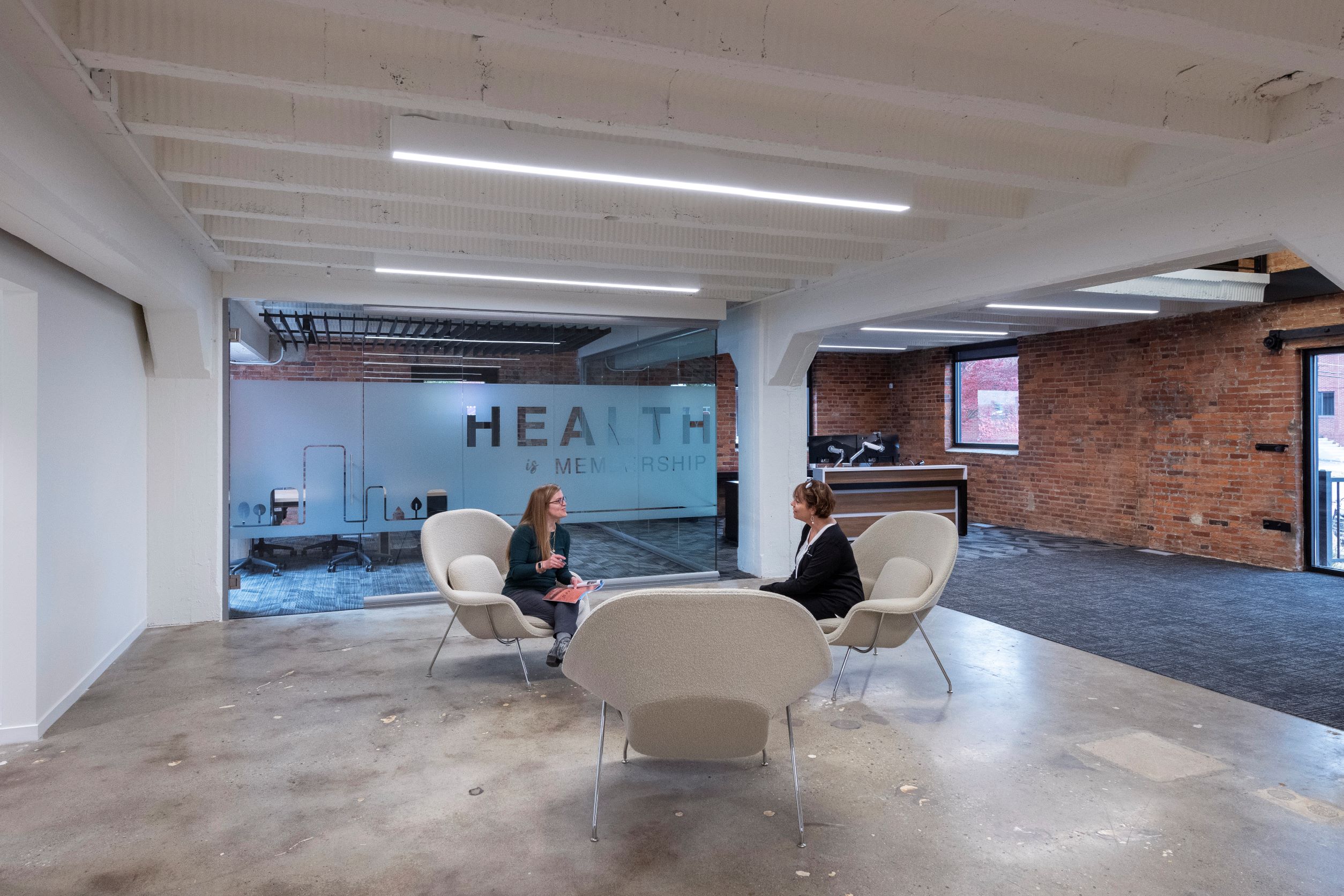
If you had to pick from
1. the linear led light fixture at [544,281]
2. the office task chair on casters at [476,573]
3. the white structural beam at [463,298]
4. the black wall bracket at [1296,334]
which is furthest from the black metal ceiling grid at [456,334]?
the black wall bracket at [1296,334]

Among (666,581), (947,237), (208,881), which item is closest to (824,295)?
(947,237)

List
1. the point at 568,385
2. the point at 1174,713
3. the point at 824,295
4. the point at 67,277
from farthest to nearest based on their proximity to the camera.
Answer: the point at 568,385
the point at 824,295
the point at 67,277
the point at 1174,713

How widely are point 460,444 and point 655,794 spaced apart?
433cm

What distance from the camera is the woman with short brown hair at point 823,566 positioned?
13.1 ft

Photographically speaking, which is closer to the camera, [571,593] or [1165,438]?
[571,593]

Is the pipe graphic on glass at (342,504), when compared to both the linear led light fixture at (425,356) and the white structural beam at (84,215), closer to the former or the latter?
the linear led light fixture at (425,356)

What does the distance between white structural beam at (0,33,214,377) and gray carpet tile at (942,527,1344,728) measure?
18.5ft

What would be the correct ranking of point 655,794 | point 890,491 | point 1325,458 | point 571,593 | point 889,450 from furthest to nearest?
point 889,450 < point 890,491 < point 1325,458 < point 571,593 < point 655,794

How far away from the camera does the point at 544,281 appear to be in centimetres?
605

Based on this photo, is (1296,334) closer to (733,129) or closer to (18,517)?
(733,129)

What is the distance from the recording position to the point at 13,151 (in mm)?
2482

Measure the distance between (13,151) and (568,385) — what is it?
475 cm

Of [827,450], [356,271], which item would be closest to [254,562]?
[356,271]

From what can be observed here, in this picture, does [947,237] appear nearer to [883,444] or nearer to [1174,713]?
[1174,713]
